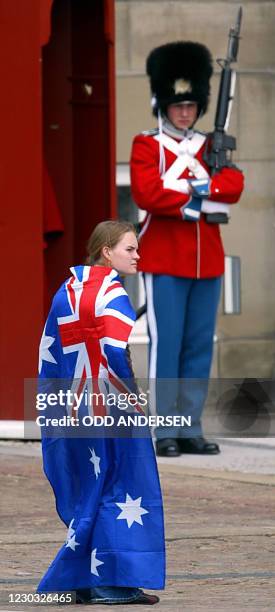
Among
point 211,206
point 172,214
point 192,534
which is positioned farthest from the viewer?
point 211,206

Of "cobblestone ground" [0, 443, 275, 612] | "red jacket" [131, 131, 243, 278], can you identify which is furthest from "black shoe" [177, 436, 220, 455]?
"red jacket" [131, 131, 243, 278]

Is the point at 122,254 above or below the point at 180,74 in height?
below

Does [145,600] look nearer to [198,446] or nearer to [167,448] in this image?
[167,448]

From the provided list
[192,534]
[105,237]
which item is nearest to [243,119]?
[192,534]

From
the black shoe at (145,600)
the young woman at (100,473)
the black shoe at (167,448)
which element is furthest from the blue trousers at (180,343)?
the black shoe at (145,600)

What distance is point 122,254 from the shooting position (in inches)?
240

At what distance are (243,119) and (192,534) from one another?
533 cm

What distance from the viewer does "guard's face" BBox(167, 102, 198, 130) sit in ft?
31.7

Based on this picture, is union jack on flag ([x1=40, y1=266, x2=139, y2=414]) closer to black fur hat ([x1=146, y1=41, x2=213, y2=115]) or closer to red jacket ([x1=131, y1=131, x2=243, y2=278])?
red jacket ([x1=131, y1=131, x2=243, y2=278])

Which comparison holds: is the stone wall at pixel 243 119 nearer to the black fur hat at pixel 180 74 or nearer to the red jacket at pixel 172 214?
the black fur hat at pixel 180 74

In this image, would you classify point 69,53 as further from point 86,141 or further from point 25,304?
point 25,304

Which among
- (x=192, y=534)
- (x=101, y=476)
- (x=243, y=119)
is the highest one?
(x=243, y=119)

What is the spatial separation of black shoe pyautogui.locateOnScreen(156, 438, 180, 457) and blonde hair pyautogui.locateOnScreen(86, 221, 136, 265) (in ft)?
11.8

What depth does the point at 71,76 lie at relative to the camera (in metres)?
11.2
